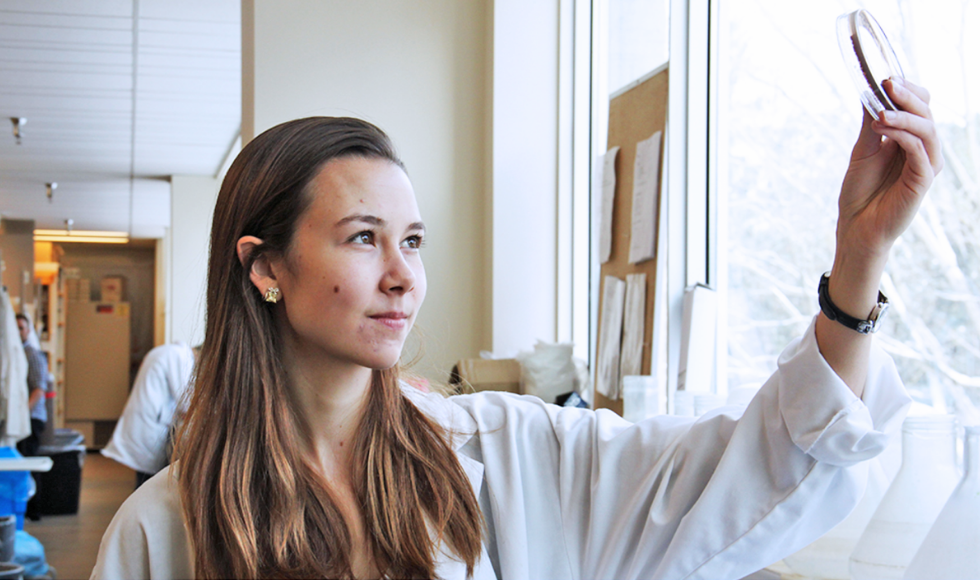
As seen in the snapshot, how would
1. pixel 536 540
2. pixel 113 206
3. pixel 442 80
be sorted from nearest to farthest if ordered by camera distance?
pixel 536 540 → pixel 442 80 → pixel 113 206

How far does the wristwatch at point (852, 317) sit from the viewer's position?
0.95 meters

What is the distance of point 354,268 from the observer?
3.47 feet

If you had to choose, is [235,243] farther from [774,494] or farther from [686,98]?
[686,98]

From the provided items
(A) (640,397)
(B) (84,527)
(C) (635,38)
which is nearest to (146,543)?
(A) (640,397)

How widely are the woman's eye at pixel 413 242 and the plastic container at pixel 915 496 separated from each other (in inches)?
27.6

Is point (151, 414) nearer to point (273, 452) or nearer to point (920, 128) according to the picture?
point (273, 452)

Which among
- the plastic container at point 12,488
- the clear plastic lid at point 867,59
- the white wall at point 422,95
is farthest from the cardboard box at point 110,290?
the clear plastic lid at point 867,59

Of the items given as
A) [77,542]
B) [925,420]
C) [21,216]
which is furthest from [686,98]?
[21,216]

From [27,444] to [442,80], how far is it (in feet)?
20.0

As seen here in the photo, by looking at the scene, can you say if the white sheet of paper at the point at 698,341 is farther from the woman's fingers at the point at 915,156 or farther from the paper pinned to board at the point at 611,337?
the woman's fingers at the point at 915,156

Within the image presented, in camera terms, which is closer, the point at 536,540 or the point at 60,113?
the point at 536,540

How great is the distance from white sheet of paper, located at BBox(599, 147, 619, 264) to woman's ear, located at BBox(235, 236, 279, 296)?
4.75ft

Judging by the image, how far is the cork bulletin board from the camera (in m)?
2.14

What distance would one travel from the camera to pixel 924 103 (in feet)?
2.88
